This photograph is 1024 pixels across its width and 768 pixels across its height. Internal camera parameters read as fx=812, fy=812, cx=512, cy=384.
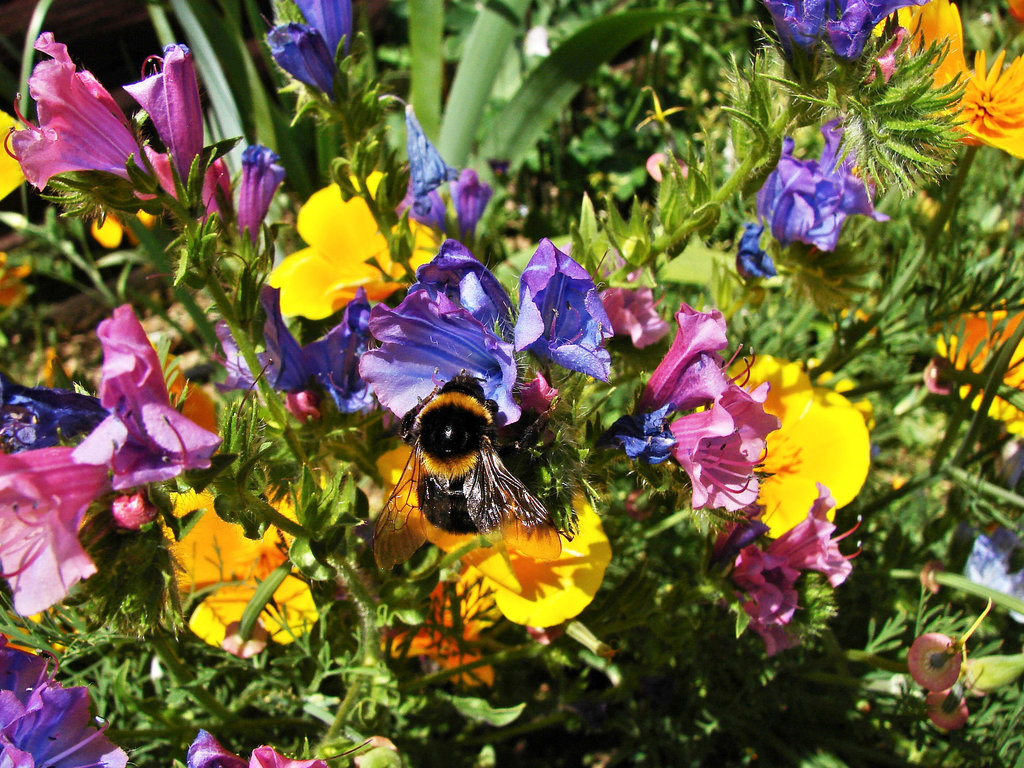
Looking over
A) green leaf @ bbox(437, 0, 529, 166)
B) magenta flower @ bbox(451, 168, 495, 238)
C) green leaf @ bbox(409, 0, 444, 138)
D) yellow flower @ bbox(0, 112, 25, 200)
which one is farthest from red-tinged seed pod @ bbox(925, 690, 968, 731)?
green leaf @ bbox(409, 0, 444, 138)

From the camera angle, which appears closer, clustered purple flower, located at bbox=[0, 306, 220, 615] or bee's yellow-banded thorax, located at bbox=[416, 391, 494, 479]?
clustered purple flower, located at bbox=[0, 306, 220, 615]

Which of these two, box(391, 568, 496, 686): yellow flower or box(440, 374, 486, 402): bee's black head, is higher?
box(440, 374, 486, 402): bee's black head

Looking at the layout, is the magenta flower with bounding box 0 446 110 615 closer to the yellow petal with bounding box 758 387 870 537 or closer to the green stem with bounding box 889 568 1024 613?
the yellow petal with bounding box 758 387 870 537

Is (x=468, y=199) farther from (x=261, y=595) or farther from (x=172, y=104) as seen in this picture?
(x=261, y=595)

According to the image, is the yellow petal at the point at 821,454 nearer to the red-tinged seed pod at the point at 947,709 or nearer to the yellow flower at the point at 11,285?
the red-tinged seed pod at the point at 947,709

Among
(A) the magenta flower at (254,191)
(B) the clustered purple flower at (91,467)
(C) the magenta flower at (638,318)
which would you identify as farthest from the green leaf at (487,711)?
(A) the magenta flower at (254,191)

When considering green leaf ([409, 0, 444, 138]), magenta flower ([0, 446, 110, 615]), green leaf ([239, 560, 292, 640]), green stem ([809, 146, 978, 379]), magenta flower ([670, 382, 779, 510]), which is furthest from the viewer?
green leaf ([409, 0, 444, 138])

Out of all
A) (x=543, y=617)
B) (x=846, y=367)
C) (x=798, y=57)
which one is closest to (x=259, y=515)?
(x=543, y=617)
